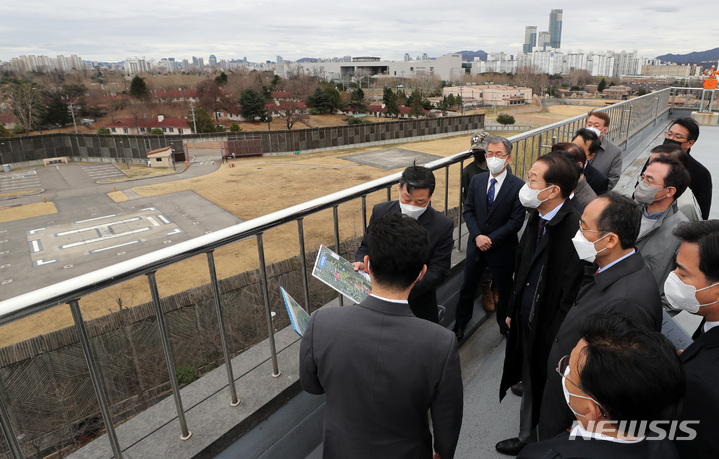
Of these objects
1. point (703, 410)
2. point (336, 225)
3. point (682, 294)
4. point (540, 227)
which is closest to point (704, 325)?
point (682, 294)

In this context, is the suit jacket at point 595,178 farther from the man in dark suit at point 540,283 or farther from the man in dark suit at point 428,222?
the man in dark suit at point 428,222

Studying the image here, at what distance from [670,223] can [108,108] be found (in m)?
96.9

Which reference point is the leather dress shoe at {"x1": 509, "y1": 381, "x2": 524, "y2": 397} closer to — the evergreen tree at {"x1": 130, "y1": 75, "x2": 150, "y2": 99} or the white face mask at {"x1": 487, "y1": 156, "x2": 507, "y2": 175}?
the white face mask at {"x1": 487, "y1": 156, "x2": 507, "y2": 175}

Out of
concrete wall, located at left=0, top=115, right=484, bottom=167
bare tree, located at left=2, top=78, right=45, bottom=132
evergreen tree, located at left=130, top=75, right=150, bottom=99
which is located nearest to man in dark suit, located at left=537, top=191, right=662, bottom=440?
concrete wall, located at left=0, top=115, right=484, bottom=167

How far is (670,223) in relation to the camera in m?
2.61

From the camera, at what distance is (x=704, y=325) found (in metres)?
1.69

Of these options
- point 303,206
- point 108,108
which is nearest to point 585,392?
point 303,206

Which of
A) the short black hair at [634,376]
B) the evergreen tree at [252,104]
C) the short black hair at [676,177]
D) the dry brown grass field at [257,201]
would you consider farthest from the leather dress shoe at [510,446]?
the evergreen tree at [252,104]

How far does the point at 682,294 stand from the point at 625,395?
921 millimetres

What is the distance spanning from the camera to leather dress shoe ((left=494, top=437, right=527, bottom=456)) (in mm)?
2471

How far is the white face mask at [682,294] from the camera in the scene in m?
1.71

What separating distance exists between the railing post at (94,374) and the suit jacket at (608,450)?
5.04 ft

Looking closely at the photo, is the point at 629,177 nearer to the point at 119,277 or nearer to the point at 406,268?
the point at 406,268

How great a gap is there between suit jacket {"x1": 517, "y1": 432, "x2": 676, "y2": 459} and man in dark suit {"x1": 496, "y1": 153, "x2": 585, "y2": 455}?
54.4 inches
